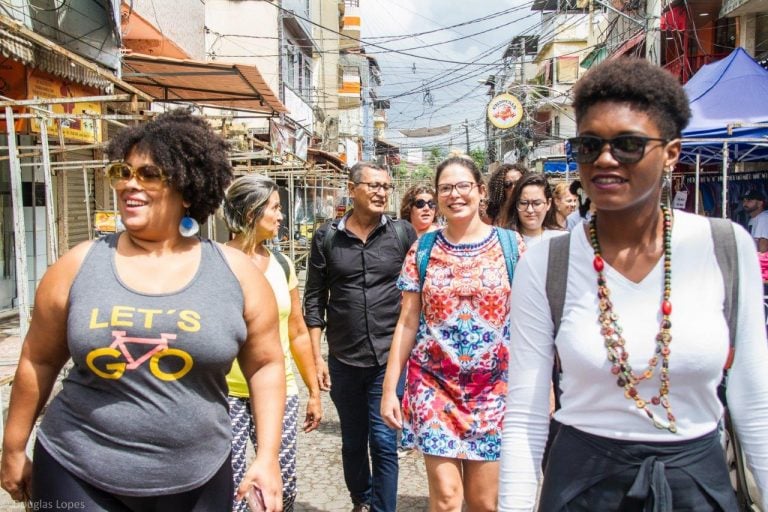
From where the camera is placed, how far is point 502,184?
5.06 metres

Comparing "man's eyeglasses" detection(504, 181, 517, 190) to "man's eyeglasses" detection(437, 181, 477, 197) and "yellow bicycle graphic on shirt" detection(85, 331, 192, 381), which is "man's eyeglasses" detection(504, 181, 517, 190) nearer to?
"man's eyeglasses" detection(437, 181, 477, 197)

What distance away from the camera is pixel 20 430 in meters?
2.38

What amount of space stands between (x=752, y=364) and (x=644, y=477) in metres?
0.42

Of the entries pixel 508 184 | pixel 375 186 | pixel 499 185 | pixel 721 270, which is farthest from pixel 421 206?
pixel 721 270

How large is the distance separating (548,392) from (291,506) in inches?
80.3

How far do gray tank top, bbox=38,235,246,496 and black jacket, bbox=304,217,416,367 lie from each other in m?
1.88

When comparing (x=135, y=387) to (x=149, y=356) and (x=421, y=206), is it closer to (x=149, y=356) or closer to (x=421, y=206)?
(x=149, y=356)

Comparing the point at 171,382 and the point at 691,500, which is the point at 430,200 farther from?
the point at 691,500

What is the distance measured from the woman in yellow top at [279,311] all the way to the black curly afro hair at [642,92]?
2.08 metres

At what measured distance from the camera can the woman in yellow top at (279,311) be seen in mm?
3391

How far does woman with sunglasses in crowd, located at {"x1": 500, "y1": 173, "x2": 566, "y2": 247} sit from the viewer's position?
461cm

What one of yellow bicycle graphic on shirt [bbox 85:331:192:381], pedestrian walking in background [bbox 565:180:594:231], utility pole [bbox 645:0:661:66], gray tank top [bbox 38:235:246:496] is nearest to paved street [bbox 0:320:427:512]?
gray tank top [bbox 38:235:246:496]

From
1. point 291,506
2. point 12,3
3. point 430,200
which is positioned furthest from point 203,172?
point 12,3

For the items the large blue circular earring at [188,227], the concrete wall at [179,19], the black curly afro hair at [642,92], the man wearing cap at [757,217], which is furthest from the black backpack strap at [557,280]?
the concrete wall at [179,19]
